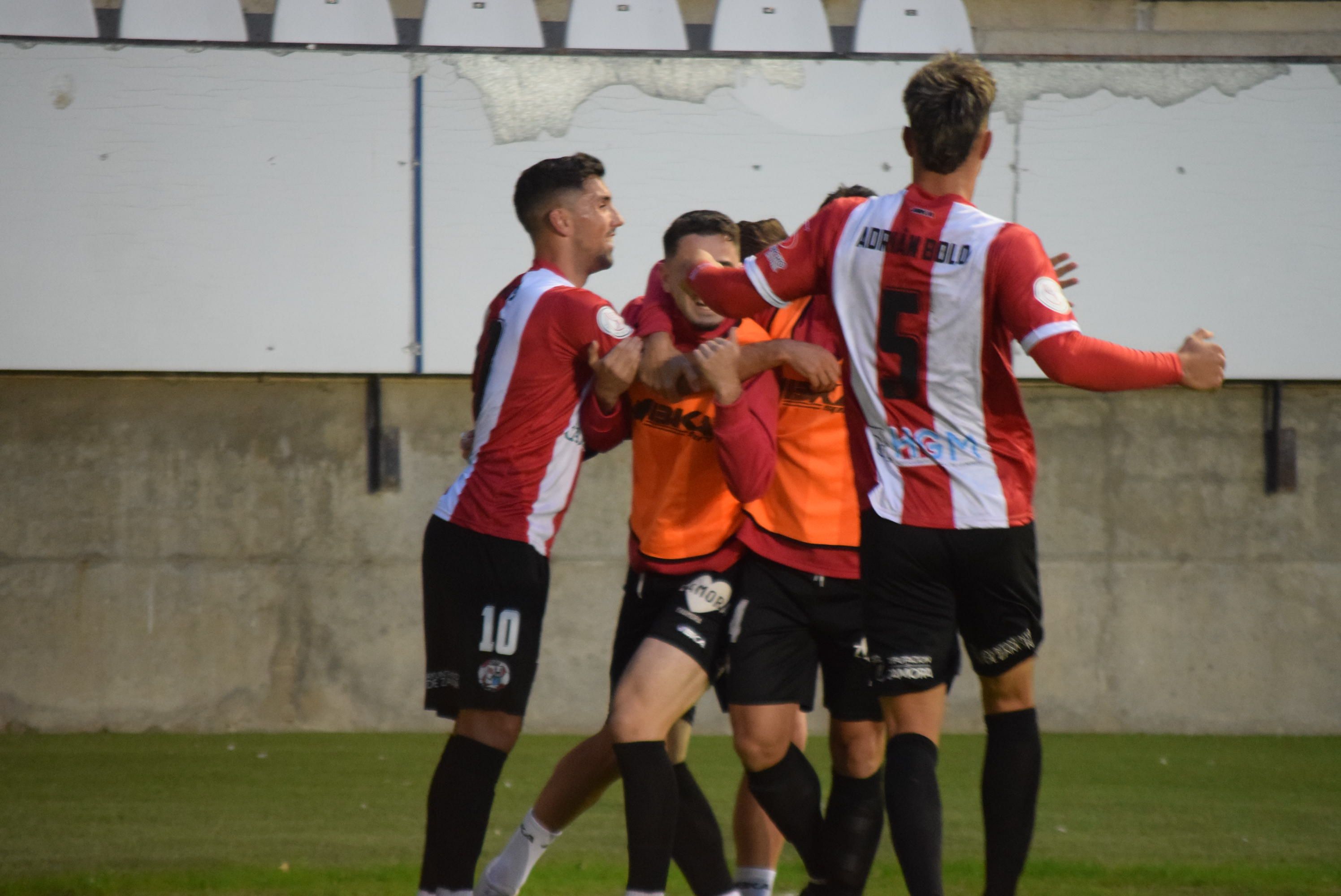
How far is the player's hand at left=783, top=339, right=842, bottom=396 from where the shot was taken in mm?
2707

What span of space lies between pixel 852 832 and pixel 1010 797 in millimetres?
434

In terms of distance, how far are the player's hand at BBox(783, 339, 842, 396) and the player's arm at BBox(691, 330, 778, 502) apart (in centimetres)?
13

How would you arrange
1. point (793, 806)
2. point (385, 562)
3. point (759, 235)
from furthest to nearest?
point (385, 562)
point (759, 235)
point (793, 806)

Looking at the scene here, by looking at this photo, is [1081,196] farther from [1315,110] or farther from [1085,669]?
[1085,669]

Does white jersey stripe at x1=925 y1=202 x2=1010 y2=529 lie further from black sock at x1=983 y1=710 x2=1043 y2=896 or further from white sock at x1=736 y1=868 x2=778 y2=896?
white sock at x1=736 y1=868 x2=778 y2=896

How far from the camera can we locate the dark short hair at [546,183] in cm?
312

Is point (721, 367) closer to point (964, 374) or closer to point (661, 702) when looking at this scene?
point (964, 374)

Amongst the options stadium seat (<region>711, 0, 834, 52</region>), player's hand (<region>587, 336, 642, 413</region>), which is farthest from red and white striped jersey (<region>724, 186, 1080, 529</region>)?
stadium seat (<region>711, 0, 834, 52</region>)

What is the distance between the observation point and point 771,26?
6.36m

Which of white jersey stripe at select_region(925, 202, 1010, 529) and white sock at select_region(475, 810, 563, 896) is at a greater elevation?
white jersey stripe at select_region(925, 202, 1010, 529)

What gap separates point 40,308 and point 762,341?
440cm

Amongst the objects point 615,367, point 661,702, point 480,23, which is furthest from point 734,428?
point 480,23

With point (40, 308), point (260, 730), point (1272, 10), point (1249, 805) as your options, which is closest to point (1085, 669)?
point (1249, 805)

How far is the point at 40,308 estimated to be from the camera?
5926 mm
